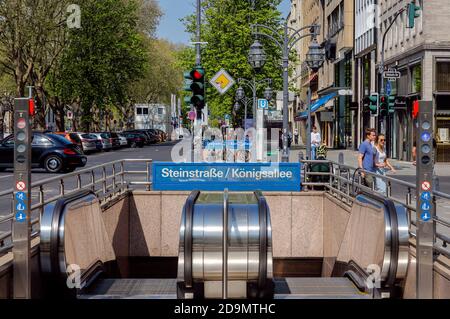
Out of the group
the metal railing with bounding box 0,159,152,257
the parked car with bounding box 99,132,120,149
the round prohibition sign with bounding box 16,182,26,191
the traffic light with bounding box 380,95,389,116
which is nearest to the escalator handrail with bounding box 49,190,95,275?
the metal railing with bounding box 0,159,152,257

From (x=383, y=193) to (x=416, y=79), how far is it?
29142mm

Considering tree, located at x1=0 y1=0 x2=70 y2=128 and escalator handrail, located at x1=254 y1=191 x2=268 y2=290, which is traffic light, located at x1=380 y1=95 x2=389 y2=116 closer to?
escalator handrail, located at x1=254 y1=191 x2=268 y2=290

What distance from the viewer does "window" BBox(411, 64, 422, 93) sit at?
40.0m

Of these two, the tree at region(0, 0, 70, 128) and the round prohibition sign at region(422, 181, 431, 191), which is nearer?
the round prohibition sign at region(422, 181, 431, 191)

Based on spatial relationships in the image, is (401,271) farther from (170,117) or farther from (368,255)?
(170,117)

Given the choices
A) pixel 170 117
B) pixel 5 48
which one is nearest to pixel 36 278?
pixel 5 48

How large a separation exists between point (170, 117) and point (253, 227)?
4449 inches

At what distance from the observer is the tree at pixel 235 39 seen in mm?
61844

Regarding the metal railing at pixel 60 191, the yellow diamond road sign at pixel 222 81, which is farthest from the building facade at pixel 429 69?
the metal railing at pixel 60 191

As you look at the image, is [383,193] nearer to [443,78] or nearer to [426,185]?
[426,185]

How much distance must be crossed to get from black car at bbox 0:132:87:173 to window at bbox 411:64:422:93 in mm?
18011

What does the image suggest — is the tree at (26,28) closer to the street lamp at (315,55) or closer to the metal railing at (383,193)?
the street lamp at (315,55)
